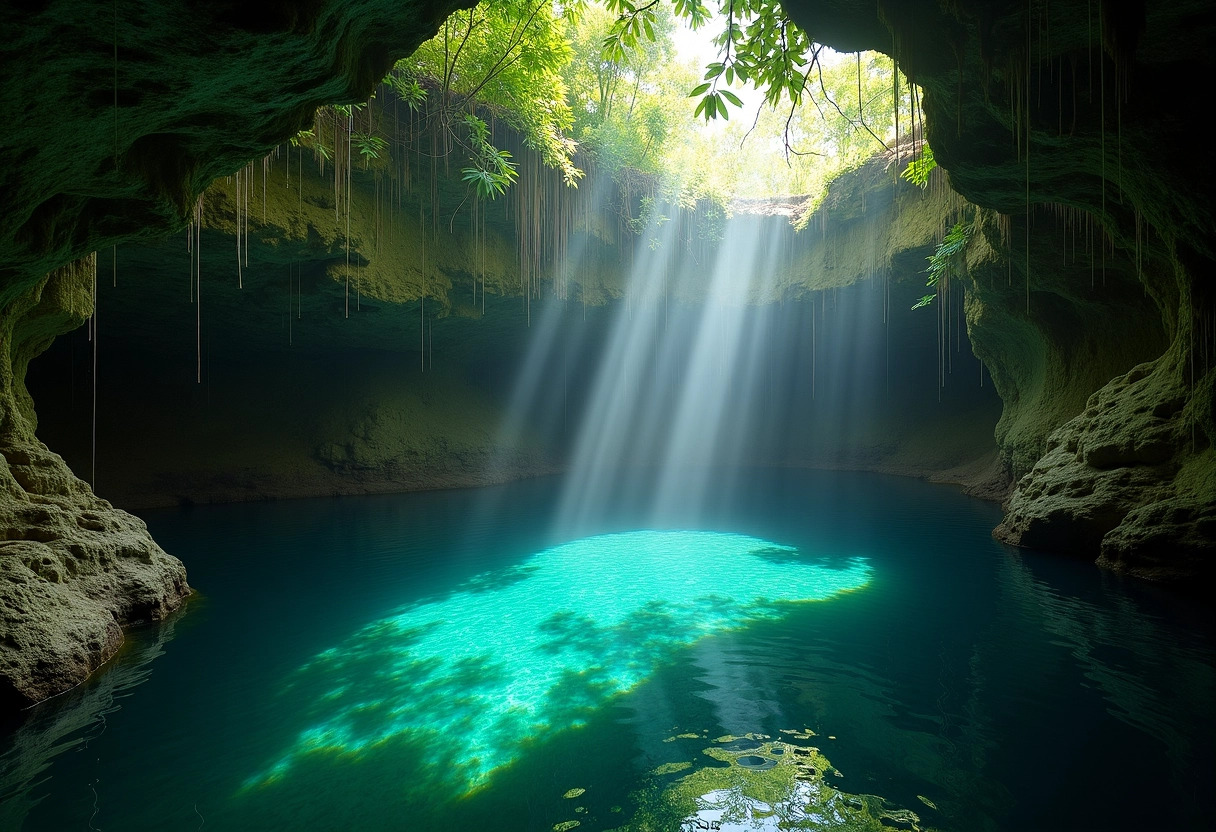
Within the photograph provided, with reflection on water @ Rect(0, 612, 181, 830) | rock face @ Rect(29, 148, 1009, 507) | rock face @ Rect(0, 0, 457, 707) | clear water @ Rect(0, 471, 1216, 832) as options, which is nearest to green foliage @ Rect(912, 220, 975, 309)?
rock face @ Rect(29, 148, 1009, 507)

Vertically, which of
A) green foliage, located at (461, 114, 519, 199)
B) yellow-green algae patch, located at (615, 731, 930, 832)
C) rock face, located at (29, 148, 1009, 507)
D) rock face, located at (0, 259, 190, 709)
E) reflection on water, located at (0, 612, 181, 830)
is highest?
green foliage, located at (461, 114, 519, 199)

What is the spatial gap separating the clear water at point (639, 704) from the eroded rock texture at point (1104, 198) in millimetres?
863

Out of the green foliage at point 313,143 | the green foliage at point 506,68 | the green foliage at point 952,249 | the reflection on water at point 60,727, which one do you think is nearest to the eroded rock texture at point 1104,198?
the green foliage at point 952,249

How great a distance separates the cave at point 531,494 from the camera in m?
2.88

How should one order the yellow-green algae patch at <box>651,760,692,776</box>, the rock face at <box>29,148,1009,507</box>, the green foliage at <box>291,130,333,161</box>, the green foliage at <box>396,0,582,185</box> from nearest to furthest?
1. the yellow-green algae patch at <box>651,760,692,776</box>
2. the green foliage at <box>396,0,582,185</box>
3. the green foliage at <box>291,130,333,161</box>
4. the rock face at <box>29,148,1009,507</box>

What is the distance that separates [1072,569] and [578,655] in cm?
572

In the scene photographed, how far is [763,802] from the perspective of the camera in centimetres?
265

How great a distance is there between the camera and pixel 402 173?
415 inches

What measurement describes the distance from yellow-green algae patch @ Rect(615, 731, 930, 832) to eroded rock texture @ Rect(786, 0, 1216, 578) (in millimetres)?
4579

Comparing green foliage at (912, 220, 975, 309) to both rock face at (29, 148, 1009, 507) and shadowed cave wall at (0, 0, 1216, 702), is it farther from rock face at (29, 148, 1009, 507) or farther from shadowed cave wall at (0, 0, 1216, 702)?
shadowed cave wall at (0, 0, 1216, 702)

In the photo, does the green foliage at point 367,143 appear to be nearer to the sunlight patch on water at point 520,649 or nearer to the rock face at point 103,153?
the rock face at point 103,153

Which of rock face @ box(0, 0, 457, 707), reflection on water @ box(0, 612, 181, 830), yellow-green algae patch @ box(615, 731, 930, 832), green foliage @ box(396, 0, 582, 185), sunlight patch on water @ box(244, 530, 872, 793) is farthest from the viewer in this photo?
green foliage @ box(396, 0, 582, 185)

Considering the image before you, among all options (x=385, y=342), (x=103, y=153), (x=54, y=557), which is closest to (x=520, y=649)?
(x=54, y=557)

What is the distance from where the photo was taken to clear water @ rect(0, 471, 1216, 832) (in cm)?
269
